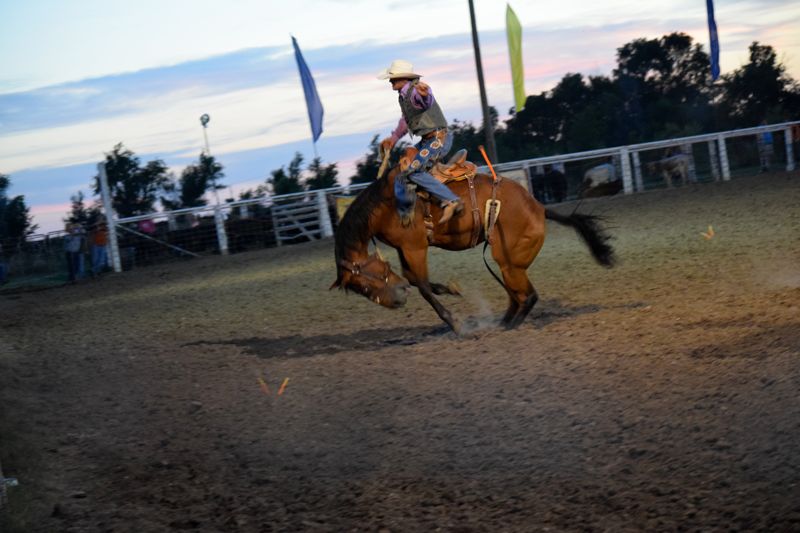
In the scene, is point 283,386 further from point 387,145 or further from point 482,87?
point 482,87

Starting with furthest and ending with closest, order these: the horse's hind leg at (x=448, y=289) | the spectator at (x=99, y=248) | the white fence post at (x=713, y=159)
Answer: the white fence post at (x=713, y=159) → the spectator at (x=99, y=248) → the horse's hind leg at (x=448, y=289)

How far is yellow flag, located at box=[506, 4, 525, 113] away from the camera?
25.2m

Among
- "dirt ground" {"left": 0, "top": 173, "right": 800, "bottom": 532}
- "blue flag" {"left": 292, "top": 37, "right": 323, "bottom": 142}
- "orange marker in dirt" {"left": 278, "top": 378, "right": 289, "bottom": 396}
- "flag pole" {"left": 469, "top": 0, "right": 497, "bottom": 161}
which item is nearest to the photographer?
"dirt ground" {"left": 0, "top": 173, "right": 800, "bottom": 532}

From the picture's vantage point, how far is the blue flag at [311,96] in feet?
89.4

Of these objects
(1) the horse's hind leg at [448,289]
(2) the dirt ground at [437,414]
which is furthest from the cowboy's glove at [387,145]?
(2) the dirt ground at [437,414]

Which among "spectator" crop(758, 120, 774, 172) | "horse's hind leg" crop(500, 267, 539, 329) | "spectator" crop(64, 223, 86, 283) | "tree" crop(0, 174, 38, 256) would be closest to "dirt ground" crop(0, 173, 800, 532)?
"horse's hind leg" crop(500, 267, 539, 329)

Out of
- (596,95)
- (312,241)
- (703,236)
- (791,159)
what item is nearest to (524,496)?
(703,236)

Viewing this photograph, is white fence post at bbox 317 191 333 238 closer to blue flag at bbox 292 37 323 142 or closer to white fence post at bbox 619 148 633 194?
blue flag at bbox 292 37 323 142

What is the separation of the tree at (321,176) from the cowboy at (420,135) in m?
23.7

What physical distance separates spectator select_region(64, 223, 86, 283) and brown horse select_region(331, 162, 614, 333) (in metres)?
15.9

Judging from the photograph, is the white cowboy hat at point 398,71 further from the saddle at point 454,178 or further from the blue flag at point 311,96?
the blue flag at point 311,96

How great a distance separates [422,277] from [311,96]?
20.2 metres

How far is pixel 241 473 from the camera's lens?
4.82 meters

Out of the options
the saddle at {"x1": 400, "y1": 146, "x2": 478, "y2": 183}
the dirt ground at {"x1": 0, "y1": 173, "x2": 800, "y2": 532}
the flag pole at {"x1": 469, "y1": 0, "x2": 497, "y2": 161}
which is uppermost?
the flag pole at {"x1": 469, "y1": 0, "x2": 497, "y2": 161}
